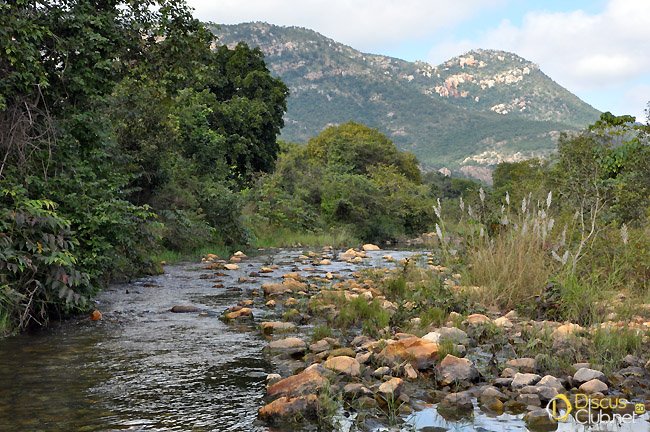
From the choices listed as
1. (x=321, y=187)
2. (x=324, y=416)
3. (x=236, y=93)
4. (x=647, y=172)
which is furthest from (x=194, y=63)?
(x=236, y=93)

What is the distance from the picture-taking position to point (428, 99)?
11575cm

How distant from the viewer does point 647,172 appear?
50.2ft

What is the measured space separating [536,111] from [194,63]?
11447 centimetres

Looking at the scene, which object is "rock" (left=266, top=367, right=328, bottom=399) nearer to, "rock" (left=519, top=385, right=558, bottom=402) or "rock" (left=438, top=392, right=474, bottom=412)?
"rock" (left=438, top=392, right=474, bottom=412)

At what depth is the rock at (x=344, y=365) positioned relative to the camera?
201 inches

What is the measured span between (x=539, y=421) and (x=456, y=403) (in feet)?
1.90

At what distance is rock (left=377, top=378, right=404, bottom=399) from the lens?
181 inches

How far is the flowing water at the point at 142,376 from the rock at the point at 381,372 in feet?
2.22

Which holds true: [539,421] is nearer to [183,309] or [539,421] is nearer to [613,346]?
[613,346]

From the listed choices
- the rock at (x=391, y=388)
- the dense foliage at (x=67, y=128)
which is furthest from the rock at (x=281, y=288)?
the rock at (x=391, y=388)

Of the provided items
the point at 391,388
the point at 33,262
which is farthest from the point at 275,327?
the point at 391,388

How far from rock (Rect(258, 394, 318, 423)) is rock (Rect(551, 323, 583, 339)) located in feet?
8.78

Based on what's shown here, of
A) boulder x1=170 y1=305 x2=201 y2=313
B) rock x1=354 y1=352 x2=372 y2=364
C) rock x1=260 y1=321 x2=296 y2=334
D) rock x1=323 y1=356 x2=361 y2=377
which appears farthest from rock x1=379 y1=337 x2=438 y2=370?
boulder x1=170 y1=305 x2=201 y2=313

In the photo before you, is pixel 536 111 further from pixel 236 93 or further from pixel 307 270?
pixel 307 270
